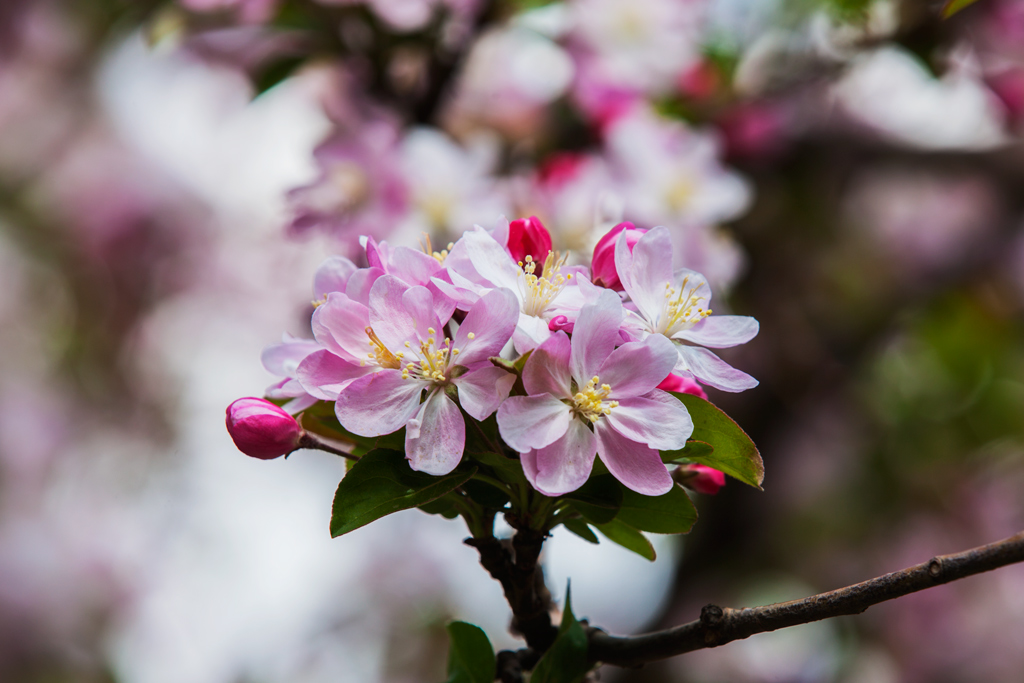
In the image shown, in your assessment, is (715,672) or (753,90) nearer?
(753,90)

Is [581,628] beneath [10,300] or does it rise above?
beneath

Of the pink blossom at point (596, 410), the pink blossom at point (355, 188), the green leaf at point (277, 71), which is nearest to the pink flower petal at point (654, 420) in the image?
the pink blossom at point (596, 410)

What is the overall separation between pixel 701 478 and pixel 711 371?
0.43ft

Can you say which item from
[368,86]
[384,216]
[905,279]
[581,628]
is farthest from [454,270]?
[905,279]

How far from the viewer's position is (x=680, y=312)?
673mm

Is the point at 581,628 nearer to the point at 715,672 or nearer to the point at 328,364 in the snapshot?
the point at 328,364

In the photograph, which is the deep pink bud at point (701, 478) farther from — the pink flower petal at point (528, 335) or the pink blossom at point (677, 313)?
the pink flower petal at point (528, 335)

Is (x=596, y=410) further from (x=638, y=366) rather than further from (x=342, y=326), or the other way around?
(x=342, y=326)

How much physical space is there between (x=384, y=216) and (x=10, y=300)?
7.40ft

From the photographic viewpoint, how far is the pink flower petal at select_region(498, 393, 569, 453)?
0.56 metres

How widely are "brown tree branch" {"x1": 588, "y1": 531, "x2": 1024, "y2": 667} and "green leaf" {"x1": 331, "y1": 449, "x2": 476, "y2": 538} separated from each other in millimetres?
201

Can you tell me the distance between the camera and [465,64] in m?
1.66

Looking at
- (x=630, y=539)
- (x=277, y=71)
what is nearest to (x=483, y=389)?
(x=630, y=539)

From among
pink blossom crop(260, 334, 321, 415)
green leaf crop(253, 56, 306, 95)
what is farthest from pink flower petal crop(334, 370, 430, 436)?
green leaf crop(253, 56, 306, 95)
